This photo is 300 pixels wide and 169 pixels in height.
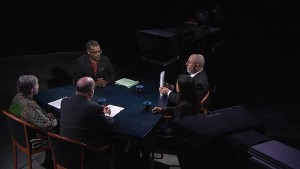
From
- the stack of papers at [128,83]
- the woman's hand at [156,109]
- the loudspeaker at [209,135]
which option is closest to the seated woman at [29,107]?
the woman's hand at [156,109]

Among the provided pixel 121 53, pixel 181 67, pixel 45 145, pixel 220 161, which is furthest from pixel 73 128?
pixel 121 53

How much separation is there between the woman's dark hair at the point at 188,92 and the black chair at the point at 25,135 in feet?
4.73

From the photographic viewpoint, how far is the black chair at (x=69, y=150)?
3.09 meters

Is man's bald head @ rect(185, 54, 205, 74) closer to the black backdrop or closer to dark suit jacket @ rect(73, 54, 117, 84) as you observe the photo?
dark suit jacket @ rect(73, 54, 117, 84)

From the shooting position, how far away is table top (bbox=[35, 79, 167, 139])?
11.5ft

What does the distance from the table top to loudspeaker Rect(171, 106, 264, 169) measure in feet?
5.34

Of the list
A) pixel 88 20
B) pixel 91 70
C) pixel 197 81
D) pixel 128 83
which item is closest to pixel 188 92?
pixel 197 81

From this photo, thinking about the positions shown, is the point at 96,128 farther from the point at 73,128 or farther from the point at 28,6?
the point at 28,6

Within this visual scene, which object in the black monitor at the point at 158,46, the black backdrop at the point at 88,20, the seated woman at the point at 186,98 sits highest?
the black backdrop at the point at 88,20

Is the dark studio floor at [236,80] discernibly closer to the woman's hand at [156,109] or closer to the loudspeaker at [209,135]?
the woman's hand at [156,109]

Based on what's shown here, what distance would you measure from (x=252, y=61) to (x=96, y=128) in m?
5.60

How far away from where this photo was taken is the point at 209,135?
161cm

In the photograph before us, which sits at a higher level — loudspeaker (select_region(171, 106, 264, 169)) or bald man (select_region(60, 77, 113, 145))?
loudspeaker (select_region(171, 106, 264, 169))

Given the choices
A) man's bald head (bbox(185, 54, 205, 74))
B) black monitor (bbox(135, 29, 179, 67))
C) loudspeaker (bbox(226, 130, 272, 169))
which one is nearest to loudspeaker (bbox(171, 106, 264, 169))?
loudspeaker (bbox(226, 130, 272, 169))
